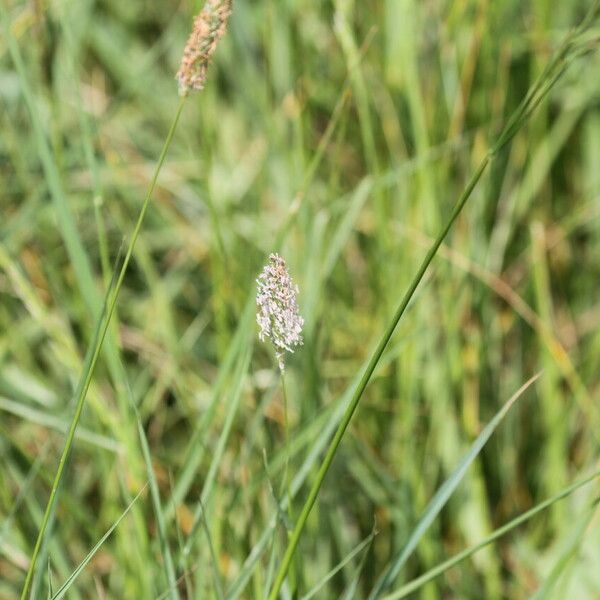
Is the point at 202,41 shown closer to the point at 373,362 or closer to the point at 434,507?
the point at 373,362

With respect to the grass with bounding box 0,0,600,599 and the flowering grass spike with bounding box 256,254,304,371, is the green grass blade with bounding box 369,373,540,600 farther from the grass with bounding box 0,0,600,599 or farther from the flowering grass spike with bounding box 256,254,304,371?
the flowering grass spike with bounding box 256,254,304,371

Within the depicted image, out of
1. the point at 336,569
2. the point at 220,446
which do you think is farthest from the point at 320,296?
the point at 336,569

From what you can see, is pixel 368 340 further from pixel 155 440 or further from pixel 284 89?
pixel 284 89

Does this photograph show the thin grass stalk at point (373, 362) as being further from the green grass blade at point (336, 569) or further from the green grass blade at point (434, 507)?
the green grass blade at point (434, 507)

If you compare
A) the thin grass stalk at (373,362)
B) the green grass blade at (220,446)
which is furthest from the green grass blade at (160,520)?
the thin grass stalk at (373,362)

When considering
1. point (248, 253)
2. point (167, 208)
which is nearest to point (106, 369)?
point (248, 253)
